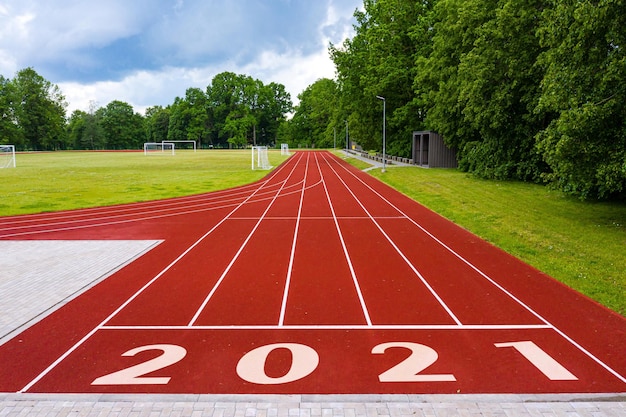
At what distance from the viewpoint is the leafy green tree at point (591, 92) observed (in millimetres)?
11984

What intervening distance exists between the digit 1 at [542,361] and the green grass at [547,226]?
8.78ft

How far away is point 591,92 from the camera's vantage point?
42.3 feet

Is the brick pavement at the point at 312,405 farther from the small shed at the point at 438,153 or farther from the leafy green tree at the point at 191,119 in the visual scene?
the leafy green tree at the point at 191,119

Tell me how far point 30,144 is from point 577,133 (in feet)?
372

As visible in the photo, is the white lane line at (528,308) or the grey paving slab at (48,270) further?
the grey paving slab at (48,270)

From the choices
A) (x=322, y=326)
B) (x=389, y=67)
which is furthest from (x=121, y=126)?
(x=322, y=326)

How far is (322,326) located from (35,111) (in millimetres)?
112738

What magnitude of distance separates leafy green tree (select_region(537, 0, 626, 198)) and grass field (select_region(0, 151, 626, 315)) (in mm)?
2119

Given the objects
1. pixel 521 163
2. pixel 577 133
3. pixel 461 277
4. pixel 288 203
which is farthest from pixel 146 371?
pixel 521 163

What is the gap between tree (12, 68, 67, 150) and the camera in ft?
312

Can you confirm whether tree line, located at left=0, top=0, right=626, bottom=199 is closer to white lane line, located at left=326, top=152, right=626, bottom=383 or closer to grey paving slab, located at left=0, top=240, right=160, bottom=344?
white lane line, located at left=326, top=152, right=626, bottom=383

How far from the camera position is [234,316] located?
293 inches

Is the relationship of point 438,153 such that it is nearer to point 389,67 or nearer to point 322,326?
point 389,67

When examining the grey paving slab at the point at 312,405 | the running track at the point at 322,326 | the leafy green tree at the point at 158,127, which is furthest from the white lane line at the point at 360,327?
the leafy green tree at the point at 158,127
